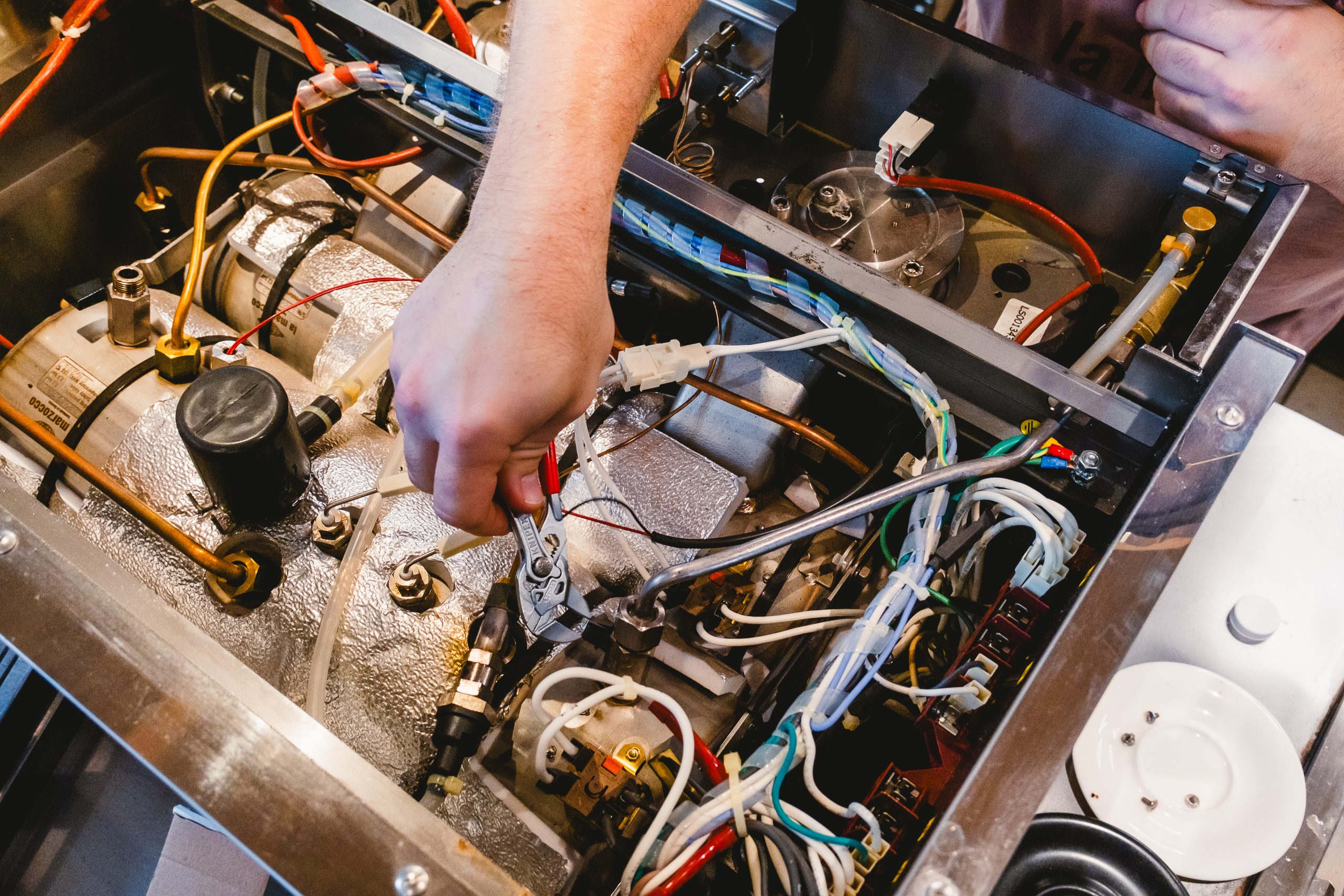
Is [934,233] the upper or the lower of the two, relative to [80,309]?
upper

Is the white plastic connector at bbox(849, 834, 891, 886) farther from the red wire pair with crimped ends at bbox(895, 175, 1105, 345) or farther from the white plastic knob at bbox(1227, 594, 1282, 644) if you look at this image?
the red wire pair with crimped ends at bbox(895, 175, 1105, 345)

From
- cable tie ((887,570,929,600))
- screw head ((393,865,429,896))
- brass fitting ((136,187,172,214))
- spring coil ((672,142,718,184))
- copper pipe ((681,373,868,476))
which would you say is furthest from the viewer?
brass fitting ((136,187,172,214))

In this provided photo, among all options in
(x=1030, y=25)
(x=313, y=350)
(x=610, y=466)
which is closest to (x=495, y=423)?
(x=610, y=466)

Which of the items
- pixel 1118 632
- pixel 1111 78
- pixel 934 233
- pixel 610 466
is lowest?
pixel 610 466

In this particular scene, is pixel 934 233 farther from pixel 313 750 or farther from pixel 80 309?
pixel 80 309

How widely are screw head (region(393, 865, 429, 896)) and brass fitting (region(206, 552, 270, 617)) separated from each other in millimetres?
502

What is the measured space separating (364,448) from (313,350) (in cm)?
24

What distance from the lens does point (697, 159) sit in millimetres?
1321

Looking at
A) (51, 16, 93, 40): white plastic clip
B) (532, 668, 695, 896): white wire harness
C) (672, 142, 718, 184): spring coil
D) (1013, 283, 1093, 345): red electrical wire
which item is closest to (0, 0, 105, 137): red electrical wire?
(51, 16, 93, 40): white plastic clip

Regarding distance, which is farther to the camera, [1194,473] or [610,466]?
[610,466]

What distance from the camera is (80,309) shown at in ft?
4.06

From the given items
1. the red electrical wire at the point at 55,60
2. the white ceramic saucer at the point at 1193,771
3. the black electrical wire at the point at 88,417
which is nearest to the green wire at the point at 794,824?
the white ceramic saucer at the point at 1193,771

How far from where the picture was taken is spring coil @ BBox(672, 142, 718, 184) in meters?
1.31

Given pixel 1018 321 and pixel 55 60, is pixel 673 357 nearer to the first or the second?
pixel 1018 321
